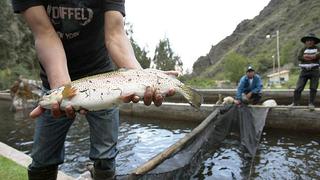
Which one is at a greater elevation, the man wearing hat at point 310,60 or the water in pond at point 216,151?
the man wearing hat at point 310,60

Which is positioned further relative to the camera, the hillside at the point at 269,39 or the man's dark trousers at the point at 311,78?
the hillside at the point at 269,39

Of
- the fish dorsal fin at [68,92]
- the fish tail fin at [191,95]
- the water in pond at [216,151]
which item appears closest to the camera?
the fish dorsal fin at [68,92]

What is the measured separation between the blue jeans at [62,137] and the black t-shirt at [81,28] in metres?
0.35

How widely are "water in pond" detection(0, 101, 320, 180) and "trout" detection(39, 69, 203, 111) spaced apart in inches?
182

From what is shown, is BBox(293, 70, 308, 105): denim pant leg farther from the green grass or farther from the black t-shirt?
the black t-shirt

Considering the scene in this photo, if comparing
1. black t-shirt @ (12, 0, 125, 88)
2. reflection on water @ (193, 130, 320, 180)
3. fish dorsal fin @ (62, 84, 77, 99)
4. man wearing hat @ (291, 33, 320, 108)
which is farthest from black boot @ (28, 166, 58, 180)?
man wearing hat @ (291, 33, 320, 108)

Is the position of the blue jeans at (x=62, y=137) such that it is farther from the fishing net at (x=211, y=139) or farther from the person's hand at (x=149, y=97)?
the fishing net at (x=211, y=139)

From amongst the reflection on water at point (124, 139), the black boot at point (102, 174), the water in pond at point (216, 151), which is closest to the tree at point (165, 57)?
the reflection on water at point (124, 139)

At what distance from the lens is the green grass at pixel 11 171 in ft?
17.5

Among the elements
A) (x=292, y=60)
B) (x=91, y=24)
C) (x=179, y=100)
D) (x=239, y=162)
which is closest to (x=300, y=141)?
(x=239, y=162)

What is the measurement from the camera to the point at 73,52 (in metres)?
3.27

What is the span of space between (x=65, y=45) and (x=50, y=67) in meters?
0.40

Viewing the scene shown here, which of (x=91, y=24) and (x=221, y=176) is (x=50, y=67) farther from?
(x=221, y=176)

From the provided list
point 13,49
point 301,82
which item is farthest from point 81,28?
point 13,49
